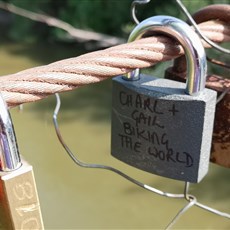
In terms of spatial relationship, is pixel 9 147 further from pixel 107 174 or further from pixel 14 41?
pixel 14 41

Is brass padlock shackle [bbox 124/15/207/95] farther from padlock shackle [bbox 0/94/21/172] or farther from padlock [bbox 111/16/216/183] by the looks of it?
padlock shackle [bbox 0/94/21/172]

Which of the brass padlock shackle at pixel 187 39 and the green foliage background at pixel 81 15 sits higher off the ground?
the brass padlock shackle at pixel 187 39

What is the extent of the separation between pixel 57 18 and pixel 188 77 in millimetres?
3914

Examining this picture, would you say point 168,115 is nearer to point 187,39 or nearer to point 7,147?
point 187,39

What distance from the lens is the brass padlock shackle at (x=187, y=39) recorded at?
0.44 m

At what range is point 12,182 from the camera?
1.03ft

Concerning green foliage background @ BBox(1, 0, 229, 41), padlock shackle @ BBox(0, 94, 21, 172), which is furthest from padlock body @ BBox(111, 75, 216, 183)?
green foliage background @ BBox(1, 0, 229, 41)

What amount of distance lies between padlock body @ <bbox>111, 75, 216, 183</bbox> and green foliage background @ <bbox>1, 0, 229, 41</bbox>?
2660mm

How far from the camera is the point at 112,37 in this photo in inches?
149

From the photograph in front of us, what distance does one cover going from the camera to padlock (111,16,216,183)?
455 mm

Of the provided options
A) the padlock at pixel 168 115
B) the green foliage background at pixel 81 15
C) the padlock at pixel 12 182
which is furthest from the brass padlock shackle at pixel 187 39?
the green foliage background at pixel 81 15

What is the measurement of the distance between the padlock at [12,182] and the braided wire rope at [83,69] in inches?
1.7

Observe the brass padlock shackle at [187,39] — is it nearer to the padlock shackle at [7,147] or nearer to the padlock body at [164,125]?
the padlock body at [164,125]

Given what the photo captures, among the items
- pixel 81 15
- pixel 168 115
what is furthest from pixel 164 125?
pixel 81 15
